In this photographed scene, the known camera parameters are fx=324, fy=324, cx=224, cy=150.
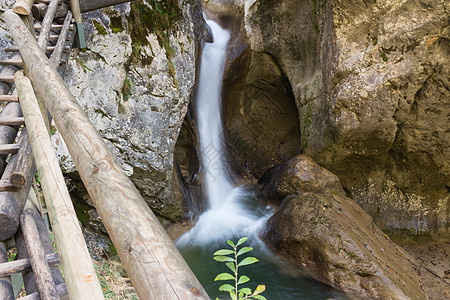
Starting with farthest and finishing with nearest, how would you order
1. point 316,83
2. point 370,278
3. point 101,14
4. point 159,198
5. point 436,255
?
point 316,83
point 436,255
point 159,198
point 101,14
point 370,278

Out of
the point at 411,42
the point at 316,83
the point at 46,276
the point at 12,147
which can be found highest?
the point at 411,42

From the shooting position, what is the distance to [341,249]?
5.48 m

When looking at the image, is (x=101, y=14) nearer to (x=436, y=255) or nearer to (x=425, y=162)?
(x=425, y=162)

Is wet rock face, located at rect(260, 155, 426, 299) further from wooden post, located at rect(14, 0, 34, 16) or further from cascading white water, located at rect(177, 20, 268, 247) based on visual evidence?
wooden post, located at rect(14, 0, 34, 16)

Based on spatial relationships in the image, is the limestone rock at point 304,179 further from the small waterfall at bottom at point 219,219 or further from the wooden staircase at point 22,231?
the wooden staircase at point 22,231

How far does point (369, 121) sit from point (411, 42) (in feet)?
5.40

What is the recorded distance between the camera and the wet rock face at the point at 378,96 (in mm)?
6162

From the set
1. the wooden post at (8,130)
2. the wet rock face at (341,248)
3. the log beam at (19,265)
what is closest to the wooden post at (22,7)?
the wooden post at (8,130)

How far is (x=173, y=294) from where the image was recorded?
35.3 inches

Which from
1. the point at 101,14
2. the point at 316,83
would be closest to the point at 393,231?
the point at 316,83

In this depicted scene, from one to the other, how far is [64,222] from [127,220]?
0.50 metres

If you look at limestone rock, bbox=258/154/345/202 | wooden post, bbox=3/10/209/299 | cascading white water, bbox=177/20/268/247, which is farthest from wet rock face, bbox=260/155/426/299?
wooden post, bbox=3/10/209/299

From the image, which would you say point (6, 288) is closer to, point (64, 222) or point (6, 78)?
point (64, 222)

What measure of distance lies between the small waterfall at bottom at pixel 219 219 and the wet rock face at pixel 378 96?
2.07 meters
